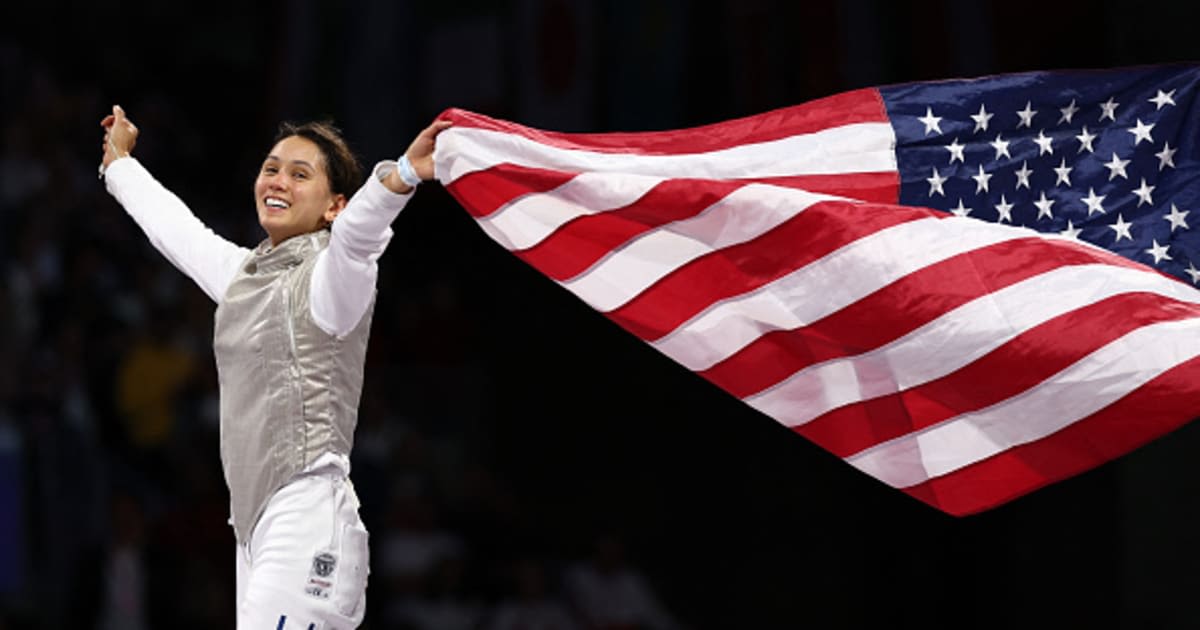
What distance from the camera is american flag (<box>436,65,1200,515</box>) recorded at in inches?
167

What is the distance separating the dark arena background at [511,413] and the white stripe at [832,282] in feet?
10.9

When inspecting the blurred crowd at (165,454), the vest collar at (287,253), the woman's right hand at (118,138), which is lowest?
the blurred crowd at (165,454)

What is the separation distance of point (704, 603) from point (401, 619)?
192cm

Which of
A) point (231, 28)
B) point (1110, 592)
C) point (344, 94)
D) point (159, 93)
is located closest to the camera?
point (1110, 592)

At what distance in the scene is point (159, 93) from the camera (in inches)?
465

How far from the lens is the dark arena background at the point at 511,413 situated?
797 centimetres

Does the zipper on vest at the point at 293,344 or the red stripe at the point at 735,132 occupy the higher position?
the red stripe at the point at 735,132

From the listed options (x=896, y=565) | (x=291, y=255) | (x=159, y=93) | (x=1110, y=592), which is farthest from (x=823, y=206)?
(x=159, y=93)

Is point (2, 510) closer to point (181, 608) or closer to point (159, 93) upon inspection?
point (181, 608)

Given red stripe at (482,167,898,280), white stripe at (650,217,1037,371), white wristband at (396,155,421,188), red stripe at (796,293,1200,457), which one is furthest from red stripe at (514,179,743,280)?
red stripe at (796,293,1200,457)

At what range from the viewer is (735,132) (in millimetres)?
4605

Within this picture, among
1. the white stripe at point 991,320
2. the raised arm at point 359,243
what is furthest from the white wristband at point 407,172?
the white stripe at point 991,320

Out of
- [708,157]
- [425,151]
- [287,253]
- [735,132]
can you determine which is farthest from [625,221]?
[287,253]

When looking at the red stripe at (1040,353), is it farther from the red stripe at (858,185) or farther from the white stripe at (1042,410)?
the red stripe at (858,185)
